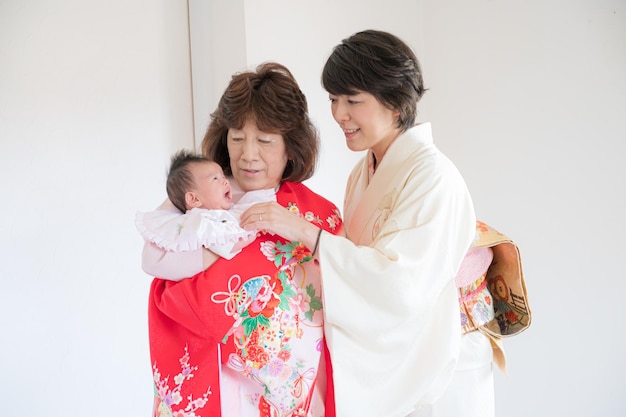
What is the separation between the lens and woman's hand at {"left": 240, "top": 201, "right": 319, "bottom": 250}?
1.38 metres

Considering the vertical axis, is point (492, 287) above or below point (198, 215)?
below

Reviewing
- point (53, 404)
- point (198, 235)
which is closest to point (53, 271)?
point (53, 404)

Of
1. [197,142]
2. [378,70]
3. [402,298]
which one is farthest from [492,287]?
[197,142]

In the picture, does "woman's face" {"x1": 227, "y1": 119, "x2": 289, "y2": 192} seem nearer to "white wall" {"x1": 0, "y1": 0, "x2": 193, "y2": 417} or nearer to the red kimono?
the red kimono

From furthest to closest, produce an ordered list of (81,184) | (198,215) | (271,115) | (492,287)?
1. (81,184)
2. (492,287)
3. (271,115)
4. (198,215)

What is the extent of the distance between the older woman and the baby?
3 centimetres

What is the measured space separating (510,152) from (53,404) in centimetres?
202

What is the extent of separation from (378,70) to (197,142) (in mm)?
1223

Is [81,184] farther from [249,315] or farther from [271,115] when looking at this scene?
[249,315]

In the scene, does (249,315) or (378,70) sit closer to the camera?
(249,315)

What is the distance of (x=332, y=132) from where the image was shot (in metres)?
2.81

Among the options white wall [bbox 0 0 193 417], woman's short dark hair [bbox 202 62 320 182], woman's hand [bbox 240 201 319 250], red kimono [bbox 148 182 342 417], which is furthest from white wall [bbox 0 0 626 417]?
woman's hand [bbox 240 201 319 250]

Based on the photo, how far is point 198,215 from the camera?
1.37m

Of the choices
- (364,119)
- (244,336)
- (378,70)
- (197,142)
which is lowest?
(244,336)
